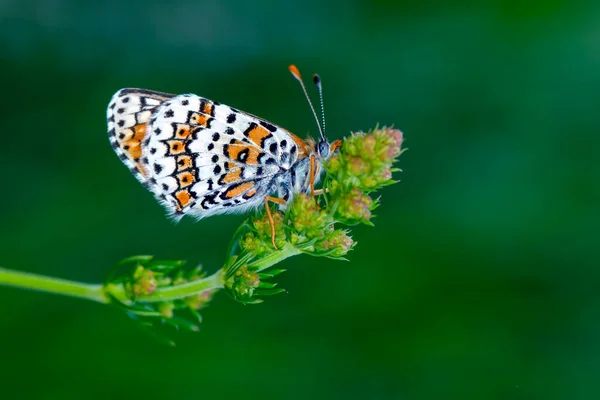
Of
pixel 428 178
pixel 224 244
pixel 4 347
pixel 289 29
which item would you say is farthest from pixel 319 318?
pixel 289 29

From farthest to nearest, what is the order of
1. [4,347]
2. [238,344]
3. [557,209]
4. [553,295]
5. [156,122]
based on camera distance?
[557,209] → [553,295] → [238,344] → [4,347] → [156,122]

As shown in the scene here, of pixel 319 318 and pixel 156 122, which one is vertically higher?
pixel 156 122

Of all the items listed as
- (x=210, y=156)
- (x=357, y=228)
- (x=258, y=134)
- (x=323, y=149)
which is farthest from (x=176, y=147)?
(x=357, y=228)

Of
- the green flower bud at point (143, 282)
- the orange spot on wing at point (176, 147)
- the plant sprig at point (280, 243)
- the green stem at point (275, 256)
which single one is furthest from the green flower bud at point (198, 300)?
the orange spot on wing at point (176, 147)

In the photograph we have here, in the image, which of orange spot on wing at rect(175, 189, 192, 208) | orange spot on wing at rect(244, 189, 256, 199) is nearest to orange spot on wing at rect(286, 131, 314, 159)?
orange spot on wing at rect(244, 189, 256, 199)

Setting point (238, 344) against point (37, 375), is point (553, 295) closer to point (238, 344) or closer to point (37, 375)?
point (238, 344)

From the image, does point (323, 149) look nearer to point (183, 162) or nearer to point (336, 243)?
point (336, 243)

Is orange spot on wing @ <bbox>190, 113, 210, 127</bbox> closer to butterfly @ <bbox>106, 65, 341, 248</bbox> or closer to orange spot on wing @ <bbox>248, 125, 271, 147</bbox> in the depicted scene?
butterfly @ <bbox>106, 65, 341, 248</bbox>

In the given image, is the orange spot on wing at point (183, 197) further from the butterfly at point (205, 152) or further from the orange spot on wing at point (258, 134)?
the orange spot on wing at point (258, 134)
